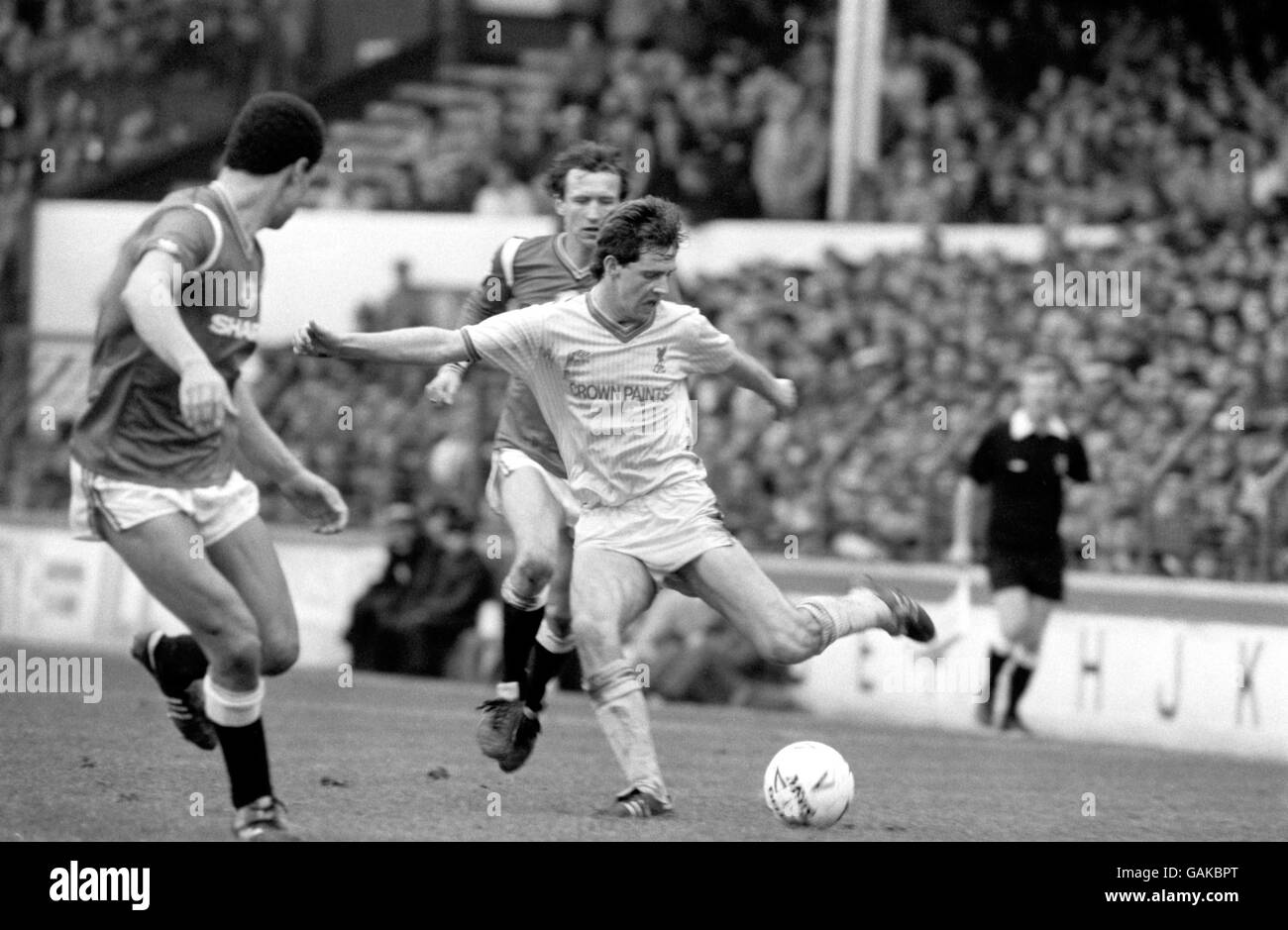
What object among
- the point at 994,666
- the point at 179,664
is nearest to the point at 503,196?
the point at 994,666

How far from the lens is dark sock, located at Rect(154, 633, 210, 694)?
305 inches

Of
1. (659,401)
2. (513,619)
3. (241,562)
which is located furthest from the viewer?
(513,619)

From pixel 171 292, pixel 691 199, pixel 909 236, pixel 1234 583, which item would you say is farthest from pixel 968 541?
pixel 171 292

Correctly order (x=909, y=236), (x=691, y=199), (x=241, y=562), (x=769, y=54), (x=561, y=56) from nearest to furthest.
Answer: (x=241, y=562), (x=909, y=236), (x=691, y=199), (x=769, y=54), (x=561, y=56)

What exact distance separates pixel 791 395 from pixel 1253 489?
763cm

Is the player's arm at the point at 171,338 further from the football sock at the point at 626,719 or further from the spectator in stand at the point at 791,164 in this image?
the spectator in stand at the point at 791,164

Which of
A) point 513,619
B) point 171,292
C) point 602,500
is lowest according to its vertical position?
point 513,619

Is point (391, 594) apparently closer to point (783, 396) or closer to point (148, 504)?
point (783, 396)

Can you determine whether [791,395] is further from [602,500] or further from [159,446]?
[159,446]

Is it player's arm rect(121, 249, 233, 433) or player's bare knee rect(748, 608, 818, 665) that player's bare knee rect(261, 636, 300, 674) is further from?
player's bare knee rect(748, 608, 818, 665)

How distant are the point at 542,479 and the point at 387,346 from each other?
1.76m

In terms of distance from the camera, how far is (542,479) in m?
8.73

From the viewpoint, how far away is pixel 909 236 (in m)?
20.4
